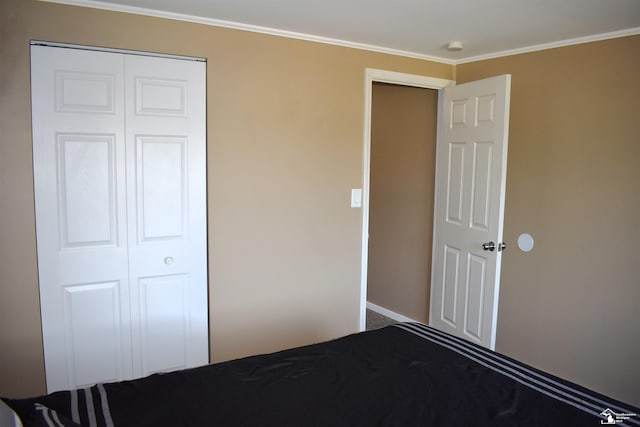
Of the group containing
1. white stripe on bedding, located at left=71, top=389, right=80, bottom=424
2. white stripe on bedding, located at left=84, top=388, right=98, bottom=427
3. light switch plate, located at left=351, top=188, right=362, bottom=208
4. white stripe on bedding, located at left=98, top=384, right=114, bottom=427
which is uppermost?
light switch plate, located at left=351, top=188, right=362, bottom=208

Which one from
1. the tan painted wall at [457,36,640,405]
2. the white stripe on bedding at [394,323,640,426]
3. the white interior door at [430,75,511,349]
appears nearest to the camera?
the white stripe on bedding at [394,323,640,426]

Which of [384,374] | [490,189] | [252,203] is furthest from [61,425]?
[490,189]

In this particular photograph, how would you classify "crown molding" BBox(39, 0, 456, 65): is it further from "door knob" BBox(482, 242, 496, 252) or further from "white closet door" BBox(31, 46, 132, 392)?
"door knob" BBox(482, 242, 496, 252)

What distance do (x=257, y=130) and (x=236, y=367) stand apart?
1.58 m

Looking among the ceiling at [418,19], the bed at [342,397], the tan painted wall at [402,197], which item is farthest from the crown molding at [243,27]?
the bed at [342,397]

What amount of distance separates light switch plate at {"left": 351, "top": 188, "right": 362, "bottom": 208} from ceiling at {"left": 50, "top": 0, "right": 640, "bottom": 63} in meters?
1.03

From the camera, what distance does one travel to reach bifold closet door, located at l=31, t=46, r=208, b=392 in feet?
7.90

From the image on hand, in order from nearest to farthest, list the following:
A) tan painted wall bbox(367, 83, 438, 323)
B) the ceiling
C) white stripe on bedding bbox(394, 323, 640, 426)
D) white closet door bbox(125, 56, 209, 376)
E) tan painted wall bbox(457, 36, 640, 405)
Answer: white stripe on bedding bbox(394, 323, 640, 426) < the ceiling < white closet door bbox(125, 56, 209, 376) < tan painted wall bbox(457, 36, 640, 405) < tan painted wall bbox(367, 83, 438, 323)

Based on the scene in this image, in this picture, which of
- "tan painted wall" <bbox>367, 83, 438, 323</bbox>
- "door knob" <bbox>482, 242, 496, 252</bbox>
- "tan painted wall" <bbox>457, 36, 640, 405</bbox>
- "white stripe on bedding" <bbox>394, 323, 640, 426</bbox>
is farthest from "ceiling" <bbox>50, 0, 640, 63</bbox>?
"white stripe on bedding" <bbox>394, 323, 640, 426</bbox>

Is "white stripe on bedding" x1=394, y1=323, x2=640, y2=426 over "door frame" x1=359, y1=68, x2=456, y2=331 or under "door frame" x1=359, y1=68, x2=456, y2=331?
under

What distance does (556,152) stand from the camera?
3041mm

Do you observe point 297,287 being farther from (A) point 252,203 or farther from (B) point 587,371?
(B) point 587,371

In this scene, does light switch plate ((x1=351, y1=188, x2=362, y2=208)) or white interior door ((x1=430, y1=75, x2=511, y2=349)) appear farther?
light switch plate ((x1=351, y1=188, x2=362, y2=208))

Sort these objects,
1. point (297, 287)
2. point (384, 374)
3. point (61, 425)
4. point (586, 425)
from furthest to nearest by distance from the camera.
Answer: point (297, 287)
point (384, 374)
point (586, 425)
point (61, 425)
